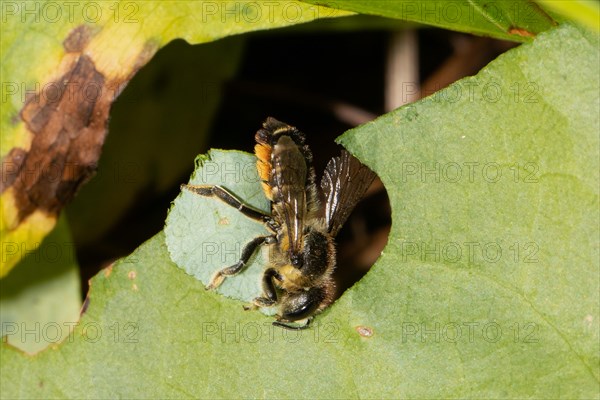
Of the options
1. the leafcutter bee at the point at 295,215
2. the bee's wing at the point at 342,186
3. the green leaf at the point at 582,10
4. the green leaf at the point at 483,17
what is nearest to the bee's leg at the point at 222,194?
the leafcutter bee at the point at 295,215

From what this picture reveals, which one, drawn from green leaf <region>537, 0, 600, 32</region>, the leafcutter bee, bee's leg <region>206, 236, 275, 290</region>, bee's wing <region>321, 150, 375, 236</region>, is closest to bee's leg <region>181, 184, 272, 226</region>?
the leafcutter bee

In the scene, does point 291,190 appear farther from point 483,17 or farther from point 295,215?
point 483,17

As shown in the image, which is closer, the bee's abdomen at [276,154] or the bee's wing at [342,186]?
the bee's abdomen at [276,154]

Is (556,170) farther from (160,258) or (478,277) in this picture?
(160,258)

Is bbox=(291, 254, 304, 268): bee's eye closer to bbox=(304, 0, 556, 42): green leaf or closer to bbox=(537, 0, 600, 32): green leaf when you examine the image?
bbox=(304, 0, 556, 42): green leaf

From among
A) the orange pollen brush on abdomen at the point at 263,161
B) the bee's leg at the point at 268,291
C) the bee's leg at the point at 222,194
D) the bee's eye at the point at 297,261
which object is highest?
the orange pollen brush on abdomen at the point at 263,161

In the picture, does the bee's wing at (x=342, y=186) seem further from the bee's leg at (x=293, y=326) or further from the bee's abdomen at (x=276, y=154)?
the bee's leg at (x=293, y=326)

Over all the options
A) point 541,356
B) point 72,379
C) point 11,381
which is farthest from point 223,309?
point 541,356
